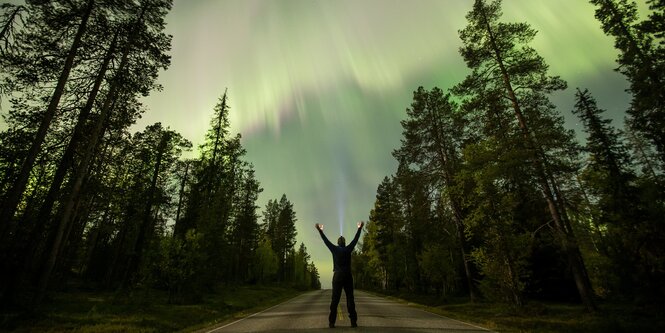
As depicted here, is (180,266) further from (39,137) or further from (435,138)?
(435,138)

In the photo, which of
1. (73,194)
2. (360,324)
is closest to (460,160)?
(360,324)

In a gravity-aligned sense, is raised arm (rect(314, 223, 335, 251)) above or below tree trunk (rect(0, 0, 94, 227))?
below

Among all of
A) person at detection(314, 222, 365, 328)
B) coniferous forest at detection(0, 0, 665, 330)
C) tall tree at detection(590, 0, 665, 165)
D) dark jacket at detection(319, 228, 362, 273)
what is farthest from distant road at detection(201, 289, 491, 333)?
tall tree at detection(590, 0, 665, 165)

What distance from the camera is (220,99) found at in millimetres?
29875

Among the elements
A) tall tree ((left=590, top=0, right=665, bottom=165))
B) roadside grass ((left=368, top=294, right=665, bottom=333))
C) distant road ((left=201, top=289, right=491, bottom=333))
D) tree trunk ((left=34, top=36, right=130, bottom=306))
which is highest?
tall tree ((left=590, top=0, right=665, bottom=165))

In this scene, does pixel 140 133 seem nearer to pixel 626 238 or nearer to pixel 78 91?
pixel 78 91

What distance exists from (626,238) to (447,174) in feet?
34.3

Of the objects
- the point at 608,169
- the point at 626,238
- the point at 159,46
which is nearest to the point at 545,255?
the point at 608,169

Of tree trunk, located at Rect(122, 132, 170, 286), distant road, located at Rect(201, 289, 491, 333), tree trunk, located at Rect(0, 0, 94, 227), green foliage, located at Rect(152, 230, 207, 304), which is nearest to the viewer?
distant road, located at Rect(201, 289, 491, 333)

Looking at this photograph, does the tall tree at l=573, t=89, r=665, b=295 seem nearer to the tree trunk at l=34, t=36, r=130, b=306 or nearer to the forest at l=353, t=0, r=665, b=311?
the forest at l=353, t=0, r=665, b=311

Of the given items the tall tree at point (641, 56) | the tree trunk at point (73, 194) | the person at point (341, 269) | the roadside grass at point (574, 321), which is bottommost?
the roadside grass at point (574, 321)

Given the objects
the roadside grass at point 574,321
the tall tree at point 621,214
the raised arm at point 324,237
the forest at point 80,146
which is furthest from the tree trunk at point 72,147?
the tall tree at point 621,214

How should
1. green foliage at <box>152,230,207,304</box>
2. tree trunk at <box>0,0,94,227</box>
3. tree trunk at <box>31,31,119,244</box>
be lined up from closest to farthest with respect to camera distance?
tree trunk at <box>0,0,94,227</box> → tree trunk at <box>31,31,119,244</box> → green foliage at <box>152,230,207,304</box>

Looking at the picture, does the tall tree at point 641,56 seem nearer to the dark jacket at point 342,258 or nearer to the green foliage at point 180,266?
the dark jacket at point 342,258
